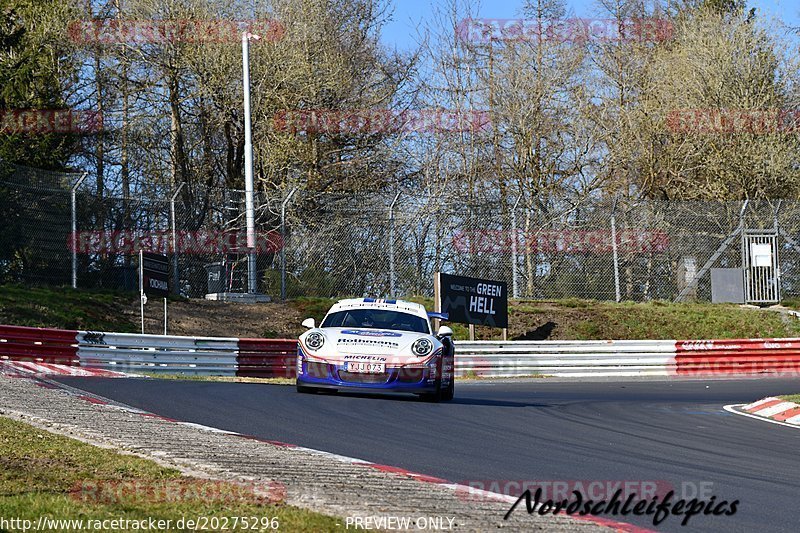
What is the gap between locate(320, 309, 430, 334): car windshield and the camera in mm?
14886

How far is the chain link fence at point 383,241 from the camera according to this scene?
914 inches

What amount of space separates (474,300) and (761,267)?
31.3 feet

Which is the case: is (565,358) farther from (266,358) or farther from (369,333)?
(369,333)

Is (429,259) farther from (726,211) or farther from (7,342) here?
(7,342)

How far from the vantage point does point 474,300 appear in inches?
982

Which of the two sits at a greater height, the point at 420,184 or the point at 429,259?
the point at 420,184

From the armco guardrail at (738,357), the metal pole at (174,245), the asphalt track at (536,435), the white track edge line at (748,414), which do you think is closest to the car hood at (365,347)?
the asphalt track at (536,435)

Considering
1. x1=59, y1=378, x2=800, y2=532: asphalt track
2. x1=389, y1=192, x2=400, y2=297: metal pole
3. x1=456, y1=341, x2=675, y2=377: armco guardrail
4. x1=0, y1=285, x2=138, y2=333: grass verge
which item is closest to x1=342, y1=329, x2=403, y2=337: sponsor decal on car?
x1=59, y1=378, x2=800, y2=532: asphalt track

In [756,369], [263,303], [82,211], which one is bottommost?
[756,369]

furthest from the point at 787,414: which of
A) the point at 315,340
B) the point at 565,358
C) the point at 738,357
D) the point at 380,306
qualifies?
the point at 738,357

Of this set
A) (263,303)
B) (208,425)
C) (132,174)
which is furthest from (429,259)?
(208,425)

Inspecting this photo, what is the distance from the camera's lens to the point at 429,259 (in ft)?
89.1

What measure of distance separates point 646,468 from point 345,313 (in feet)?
24.0

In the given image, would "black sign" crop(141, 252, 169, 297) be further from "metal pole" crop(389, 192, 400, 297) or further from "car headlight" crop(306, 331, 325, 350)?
"car headlight" crop(306, 331, 325, 350)
